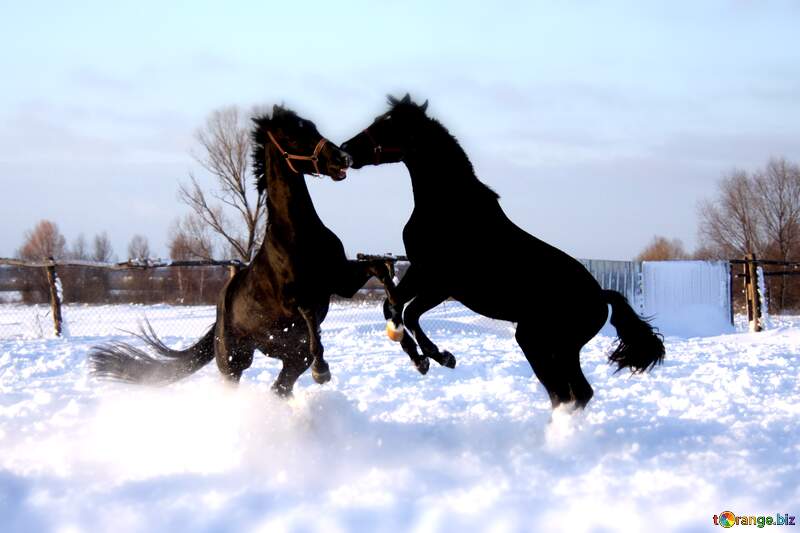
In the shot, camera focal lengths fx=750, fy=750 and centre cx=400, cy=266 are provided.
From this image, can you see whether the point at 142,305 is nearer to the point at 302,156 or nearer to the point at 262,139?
the point at 262,139

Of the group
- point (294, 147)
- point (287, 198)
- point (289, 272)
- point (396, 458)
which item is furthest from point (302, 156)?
point (396, 458)

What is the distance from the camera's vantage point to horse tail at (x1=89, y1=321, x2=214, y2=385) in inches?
235

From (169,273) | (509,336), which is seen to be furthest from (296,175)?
(169,273)

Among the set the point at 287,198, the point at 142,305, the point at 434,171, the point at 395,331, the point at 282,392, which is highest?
the point at 434,171

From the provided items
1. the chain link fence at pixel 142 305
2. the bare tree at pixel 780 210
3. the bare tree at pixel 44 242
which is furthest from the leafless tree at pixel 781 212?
the bare tree at pixel 44 242

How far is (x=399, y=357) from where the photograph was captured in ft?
31.0

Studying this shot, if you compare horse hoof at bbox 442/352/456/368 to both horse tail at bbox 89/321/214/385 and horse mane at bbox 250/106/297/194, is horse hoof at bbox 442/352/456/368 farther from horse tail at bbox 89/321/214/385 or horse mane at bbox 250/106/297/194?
horse tail at bbox 89/321/214/385

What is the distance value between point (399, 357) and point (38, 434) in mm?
5292

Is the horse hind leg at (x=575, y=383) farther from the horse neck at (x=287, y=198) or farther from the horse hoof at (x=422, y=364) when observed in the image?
the horse neck at (x=287, y=198)

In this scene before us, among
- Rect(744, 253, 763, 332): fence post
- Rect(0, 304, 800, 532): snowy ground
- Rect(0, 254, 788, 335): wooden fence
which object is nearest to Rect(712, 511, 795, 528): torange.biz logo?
Rect(0, 304, 800, 532): snowy ground

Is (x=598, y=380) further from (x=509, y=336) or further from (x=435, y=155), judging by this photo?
(x=509, y=336)

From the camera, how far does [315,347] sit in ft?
15.4

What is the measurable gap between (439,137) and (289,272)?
129cm

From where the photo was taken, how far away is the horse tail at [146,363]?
235 inches
